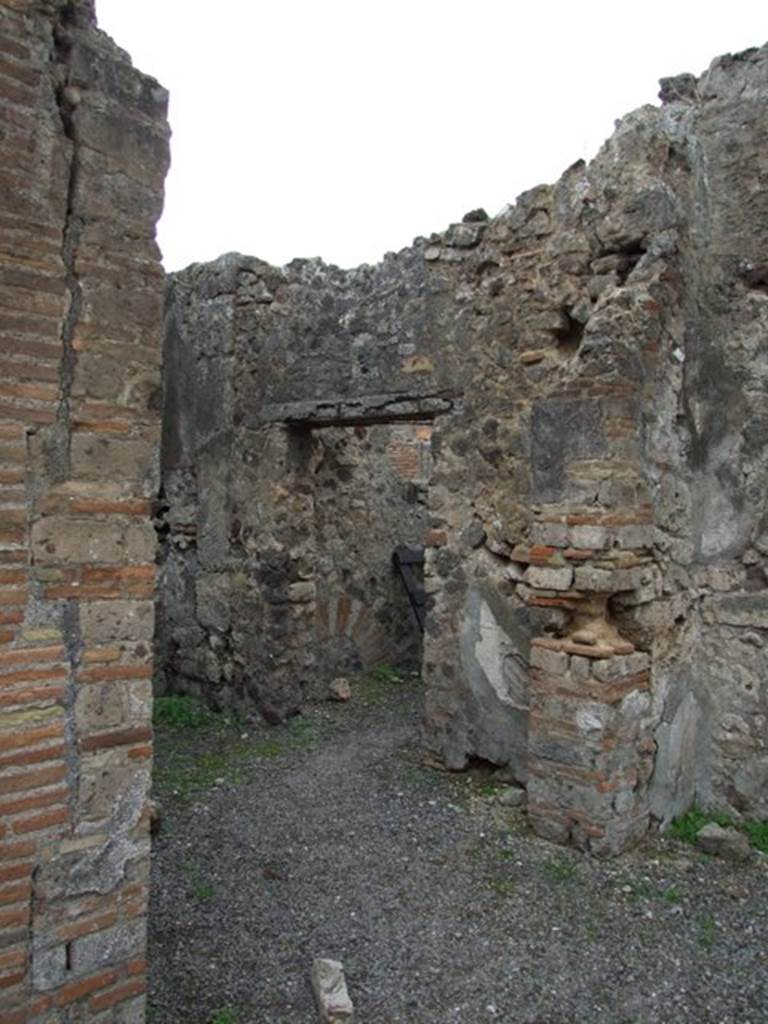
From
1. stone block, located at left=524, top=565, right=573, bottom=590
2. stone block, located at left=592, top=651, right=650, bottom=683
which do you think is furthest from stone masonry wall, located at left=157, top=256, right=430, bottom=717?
stone block, located at left=592, top=651, right=650, bottom=683

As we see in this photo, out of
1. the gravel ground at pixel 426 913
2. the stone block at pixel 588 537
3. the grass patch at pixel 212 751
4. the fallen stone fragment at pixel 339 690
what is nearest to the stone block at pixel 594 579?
the stone block at pixel 588 537

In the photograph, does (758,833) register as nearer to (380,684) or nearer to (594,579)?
(594,579)

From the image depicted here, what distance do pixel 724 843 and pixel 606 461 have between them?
217 cm

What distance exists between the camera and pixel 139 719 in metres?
2.61

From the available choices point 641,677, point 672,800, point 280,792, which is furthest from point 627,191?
point 280,792

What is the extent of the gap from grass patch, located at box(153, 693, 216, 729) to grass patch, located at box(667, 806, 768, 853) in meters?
3.82

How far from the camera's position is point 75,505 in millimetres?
2471

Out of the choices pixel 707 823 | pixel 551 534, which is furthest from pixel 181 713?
pixel 707 823

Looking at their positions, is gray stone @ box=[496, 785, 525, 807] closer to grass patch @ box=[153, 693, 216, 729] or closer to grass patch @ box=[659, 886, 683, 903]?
grass patch @ box=[659, 886, 683, 903]

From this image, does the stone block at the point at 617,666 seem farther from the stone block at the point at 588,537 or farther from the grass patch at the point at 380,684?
the grass patch at the point at 380,684

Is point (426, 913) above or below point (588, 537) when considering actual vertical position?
below

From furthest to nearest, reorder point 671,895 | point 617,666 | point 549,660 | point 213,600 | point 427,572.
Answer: point 213,600 → point 427,572 → point 549,660 → point 617,666 → point 671,895

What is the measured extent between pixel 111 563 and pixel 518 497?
307 centimetres

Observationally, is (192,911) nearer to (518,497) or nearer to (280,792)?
(280,792)
